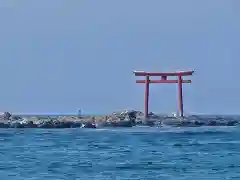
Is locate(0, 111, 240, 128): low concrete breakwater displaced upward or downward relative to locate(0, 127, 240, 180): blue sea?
upward

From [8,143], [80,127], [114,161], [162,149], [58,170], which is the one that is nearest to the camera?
[58,170]

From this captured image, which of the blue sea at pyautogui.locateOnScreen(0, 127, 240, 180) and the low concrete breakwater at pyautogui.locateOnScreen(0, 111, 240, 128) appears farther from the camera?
the low concrete breakwater at pyautogui.locateOnScreen(0, 111, 240, 128)

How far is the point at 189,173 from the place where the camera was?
29.9 meters

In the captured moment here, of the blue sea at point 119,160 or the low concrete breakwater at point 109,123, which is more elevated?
the low concrete breakwater at point 109,123

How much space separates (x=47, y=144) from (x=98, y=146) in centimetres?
353

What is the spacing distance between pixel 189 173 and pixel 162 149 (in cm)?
1382

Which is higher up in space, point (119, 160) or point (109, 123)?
point (109, 123)

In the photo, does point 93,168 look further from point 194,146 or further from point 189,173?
point 194,146

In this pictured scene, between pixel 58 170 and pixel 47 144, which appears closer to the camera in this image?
pixel 58 170

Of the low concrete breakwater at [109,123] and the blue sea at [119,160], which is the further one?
the low concrete breakwater at [109,123]

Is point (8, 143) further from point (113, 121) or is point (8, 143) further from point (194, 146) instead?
point (113, 121)

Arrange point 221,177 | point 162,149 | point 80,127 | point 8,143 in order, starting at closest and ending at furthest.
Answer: point 221,177
point 162,149
point 8,143
point 80,127

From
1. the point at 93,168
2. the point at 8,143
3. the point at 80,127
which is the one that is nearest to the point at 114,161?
the point at 93,168

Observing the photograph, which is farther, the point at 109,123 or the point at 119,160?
the point at 109,123
